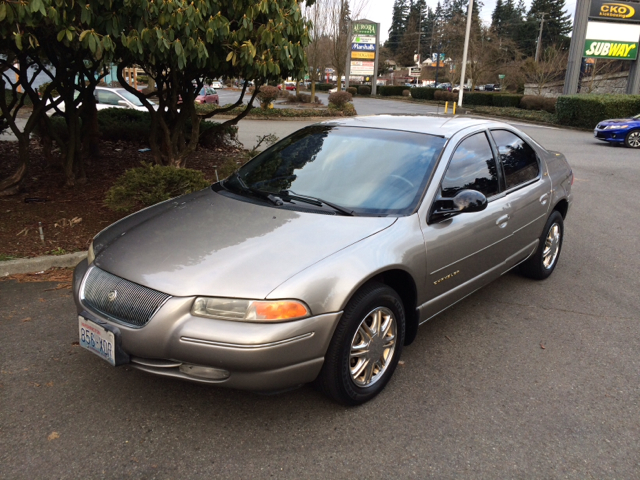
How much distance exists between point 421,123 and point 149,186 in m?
3.08

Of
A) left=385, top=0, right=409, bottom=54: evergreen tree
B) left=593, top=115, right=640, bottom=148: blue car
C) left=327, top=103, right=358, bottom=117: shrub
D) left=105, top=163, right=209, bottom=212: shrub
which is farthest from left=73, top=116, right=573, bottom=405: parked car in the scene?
left=385, top=0, right=409, bottom=54: evergreen tree

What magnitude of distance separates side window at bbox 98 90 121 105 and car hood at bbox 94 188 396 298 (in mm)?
13014

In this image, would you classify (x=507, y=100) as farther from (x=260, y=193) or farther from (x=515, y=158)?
(x=260, y=193)

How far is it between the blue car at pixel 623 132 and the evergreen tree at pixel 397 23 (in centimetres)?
10455

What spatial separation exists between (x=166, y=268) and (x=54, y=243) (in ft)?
10.6

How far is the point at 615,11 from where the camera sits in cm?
2614

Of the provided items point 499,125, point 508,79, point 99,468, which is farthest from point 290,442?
point 508,79

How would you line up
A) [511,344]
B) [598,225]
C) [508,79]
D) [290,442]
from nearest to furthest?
[290,442], [511,344], [598,225], [508,79]

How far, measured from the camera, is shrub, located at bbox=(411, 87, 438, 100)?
48656mm

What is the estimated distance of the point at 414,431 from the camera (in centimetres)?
301

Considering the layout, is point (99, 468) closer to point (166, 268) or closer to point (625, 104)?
point (166, 268)

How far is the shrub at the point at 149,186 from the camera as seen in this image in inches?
229

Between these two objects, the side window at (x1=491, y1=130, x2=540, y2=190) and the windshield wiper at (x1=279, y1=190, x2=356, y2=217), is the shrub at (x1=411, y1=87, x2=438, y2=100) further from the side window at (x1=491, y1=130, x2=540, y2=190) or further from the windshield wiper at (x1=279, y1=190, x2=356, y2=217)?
the windshield wiper at (x1=279, y1=190, x2=356, y2=217)

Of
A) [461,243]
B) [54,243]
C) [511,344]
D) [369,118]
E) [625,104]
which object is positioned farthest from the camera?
[625,104]
